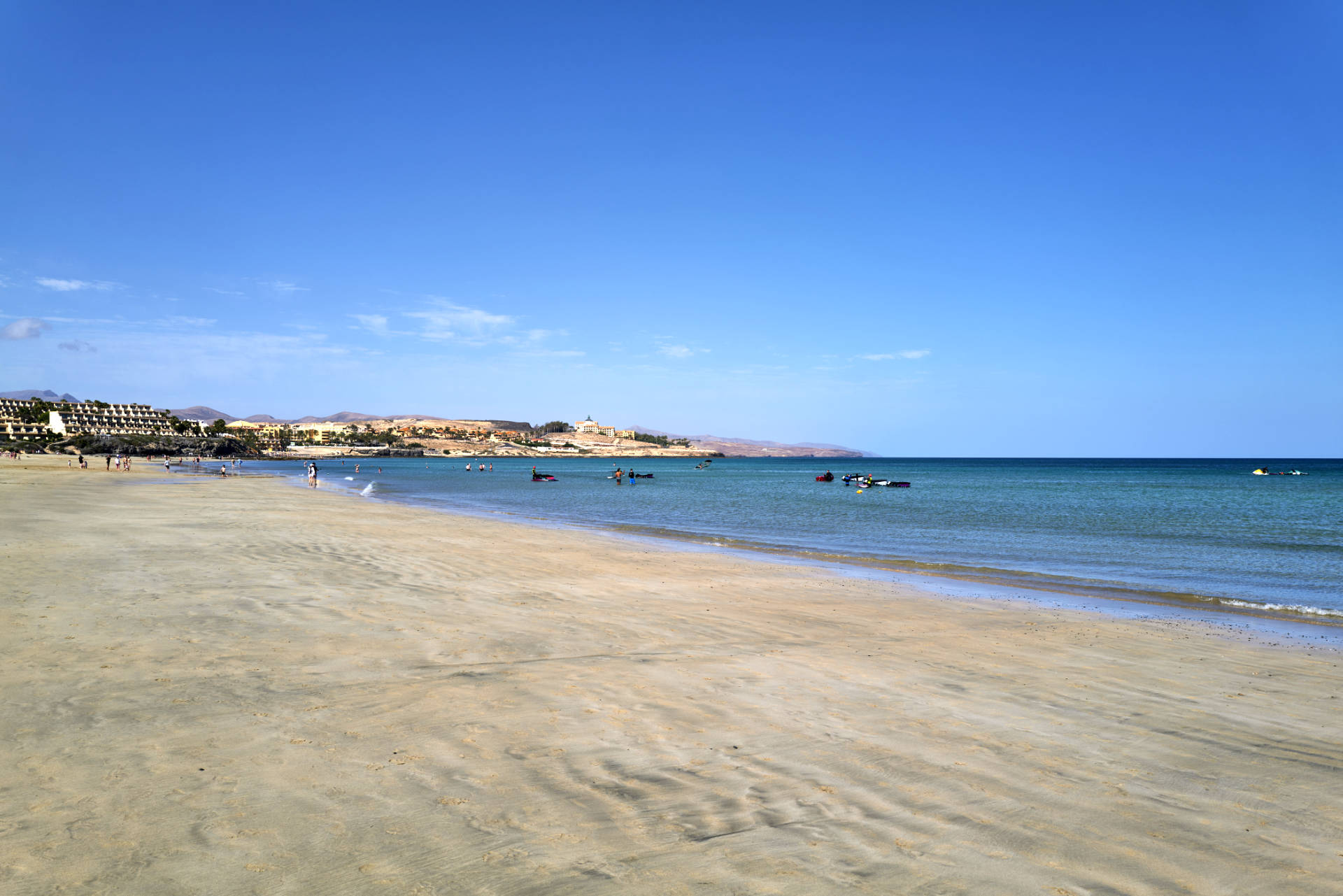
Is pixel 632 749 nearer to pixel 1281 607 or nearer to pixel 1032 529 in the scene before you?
pixel 1281 607

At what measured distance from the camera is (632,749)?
581cm

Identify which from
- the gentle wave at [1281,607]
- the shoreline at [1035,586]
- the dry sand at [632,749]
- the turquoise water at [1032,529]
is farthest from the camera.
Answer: the turquoise water at [1032,529]

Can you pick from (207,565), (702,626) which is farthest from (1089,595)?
(207,565)

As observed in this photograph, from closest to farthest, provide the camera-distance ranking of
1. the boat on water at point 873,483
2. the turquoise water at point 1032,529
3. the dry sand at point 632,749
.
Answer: the dry sand at point 632,749
the turquoise water at point 1032,529
the boat on water at point 873,483

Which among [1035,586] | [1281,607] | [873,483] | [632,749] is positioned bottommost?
[1035,586]

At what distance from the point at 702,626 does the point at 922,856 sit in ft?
21.9

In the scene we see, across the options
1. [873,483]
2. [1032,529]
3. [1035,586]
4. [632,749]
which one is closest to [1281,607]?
[1035,586]

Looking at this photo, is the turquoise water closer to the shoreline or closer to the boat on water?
the shoreline

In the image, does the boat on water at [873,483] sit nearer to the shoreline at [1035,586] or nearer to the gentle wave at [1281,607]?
the shoreline at [1035,586]

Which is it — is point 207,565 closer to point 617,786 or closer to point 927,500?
point 617,786

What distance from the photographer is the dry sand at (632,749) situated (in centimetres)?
411

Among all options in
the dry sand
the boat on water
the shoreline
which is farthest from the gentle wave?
the boat on water

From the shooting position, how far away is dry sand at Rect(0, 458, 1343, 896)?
4113 mm

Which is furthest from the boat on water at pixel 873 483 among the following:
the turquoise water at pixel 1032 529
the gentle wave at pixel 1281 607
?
the gentle wave at pixel 1281 607
